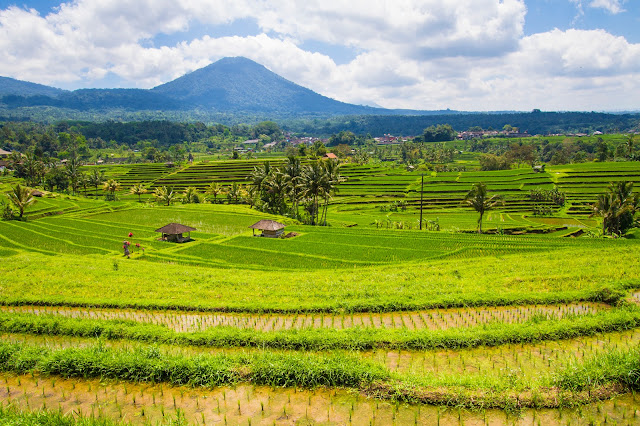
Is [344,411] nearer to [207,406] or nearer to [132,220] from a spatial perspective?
[207,406]

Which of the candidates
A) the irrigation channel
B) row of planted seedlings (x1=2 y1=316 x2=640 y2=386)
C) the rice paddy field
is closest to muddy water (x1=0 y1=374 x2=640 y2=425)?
the rice paddy field

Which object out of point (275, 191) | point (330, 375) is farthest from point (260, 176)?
point (330, 375)

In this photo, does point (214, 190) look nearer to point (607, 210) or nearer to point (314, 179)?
point (314, 179)

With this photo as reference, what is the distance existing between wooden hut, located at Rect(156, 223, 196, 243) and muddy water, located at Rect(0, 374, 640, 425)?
23.7 m

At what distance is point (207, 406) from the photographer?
8719 millimetres

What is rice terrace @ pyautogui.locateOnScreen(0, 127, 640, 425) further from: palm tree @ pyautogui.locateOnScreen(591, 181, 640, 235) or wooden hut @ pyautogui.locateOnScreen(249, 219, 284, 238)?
palm tree @ pyautogui.locateOnScreen(591, 181, 640, 235)

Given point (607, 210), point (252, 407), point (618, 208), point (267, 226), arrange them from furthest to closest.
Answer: point (607, 210)
point (618, 208)
point (267, 226)
point (252, 407)

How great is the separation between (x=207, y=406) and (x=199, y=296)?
924 centimetres

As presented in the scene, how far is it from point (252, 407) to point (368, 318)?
6523 millimetres

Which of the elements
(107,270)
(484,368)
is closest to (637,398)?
(484,368)

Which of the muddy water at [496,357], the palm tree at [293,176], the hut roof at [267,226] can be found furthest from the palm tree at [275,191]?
the muddy water at [496,357]

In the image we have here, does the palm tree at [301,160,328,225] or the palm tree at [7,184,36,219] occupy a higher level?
the palm tree at [301,160,328,225]

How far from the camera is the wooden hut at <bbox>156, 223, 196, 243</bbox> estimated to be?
33.0 m

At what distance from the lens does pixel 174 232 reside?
32.8 metres
